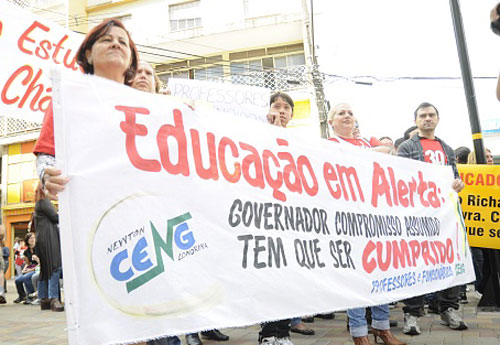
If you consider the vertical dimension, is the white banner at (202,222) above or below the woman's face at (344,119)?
below

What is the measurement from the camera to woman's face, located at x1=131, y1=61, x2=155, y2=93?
8.52 feet

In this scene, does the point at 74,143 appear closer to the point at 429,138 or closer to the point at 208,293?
the point at 208,293

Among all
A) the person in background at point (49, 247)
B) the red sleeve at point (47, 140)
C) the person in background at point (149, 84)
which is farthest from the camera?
the person in background at point (49, 247)

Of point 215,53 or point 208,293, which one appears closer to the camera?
point 208,293

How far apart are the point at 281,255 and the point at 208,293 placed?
1.74 feet

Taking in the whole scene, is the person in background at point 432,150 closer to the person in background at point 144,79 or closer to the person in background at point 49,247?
the person in background at point 144,79

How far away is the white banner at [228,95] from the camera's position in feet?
19.0

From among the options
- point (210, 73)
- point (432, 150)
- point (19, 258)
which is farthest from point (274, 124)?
point (210, 73)

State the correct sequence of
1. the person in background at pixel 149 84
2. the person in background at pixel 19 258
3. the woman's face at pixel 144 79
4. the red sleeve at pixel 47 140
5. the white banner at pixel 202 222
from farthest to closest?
1. the person in background at pixel 19 258
2. the woman's face at pixel 144 79
3. the person in background at pixel 149 84
4. the red sleeve at pixel 47 140
5. the white banner at pixel 202 222

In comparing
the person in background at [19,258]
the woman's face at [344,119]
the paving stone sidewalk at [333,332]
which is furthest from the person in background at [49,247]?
the person in background at [19,258]

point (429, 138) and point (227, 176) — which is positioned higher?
point (429, 138)

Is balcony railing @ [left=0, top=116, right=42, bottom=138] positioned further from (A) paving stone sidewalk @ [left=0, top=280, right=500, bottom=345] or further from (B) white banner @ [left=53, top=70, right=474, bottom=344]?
(B) white banner @ [left=53, top=70, right=474, bottom=344]

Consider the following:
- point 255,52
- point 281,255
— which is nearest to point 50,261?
point 281,255

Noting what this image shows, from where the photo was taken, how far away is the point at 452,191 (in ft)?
13.4
